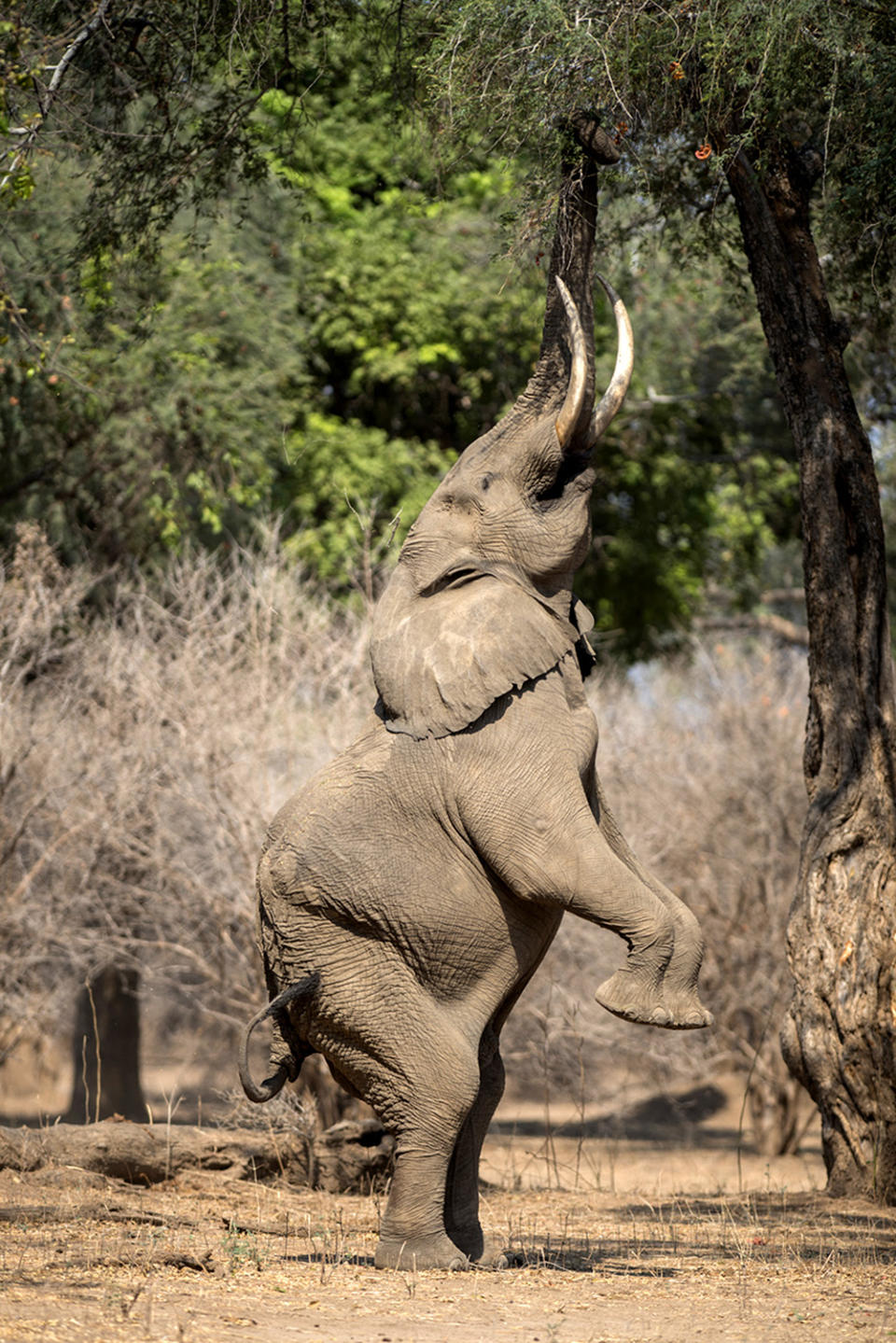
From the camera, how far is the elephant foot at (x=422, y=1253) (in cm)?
522

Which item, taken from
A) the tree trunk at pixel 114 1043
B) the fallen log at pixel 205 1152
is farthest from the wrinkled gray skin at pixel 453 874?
the tree trunk at pixel 114 1043

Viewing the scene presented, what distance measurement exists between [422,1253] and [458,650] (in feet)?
6.89

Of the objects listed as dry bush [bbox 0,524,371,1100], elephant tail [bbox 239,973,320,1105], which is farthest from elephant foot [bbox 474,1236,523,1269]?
dry bush [bbox 0,524,371,1100]

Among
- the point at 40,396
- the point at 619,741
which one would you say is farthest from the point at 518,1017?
the point at 40,396

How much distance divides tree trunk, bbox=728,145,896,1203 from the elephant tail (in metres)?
3.50

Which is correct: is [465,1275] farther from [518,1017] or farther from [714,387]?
[714,387]

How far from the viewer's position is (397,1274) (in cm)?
513

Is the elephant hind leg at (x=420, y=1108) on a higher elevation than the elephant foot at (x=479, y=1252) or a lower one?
higher

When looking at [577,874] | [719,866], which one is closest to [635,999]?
[577,874]

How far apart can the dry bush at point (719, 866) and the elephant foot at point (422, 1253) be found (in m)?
9.85

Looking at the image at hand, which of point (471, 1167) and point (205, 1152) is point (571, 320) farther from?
point (205, 1152)

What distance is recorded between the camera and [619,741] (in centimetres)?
1723

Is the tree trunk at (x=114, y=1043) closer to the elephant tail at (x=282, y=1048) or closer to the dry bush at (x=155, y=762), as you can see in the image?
the dry bush at (x=155, y=762)

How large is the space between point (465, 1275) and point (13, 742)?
30.4ft
